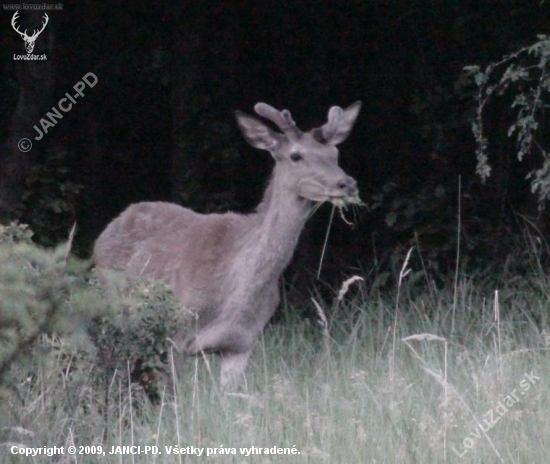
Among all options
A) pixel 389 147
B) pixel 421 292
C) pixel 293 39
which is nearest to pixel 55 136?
pixel 293 39

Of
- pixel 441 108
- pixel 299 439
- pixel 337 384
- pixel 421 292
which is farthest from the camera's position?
pixel 441 108

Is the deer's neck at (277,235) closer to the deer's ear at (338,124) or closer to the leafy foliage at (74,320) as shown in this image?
the deer's ear at (338,124)

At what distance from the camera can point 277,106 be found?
472 inches

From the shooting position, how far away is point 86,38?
12.2 metres

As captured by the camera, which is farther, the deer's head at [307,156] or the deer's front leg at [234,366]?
the deer's head at [307,156]

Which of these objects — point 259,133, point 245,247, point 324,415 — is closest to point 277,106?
point 259,133

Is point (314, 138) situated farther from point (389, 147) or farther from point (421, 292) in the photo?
point (389, 147)

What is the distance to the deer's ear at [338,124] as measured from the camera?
329 inches

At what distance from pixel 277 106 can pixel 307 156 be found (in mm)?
3969

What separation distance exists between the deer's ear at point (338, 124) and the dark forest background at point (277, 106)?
4.93ft

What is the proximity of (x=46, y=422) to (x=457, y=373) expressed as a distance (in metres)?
2.26

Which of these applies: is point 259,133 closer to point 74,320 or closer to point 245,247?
point 245,247

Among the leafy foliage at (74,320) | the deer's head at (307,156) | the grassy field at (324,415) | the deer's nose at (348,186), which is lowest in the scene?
the grassy field at (324,415)

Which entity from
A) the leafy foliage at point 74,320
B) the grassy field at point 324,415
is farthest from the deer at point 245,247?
the leafy foliage at point 74,320
